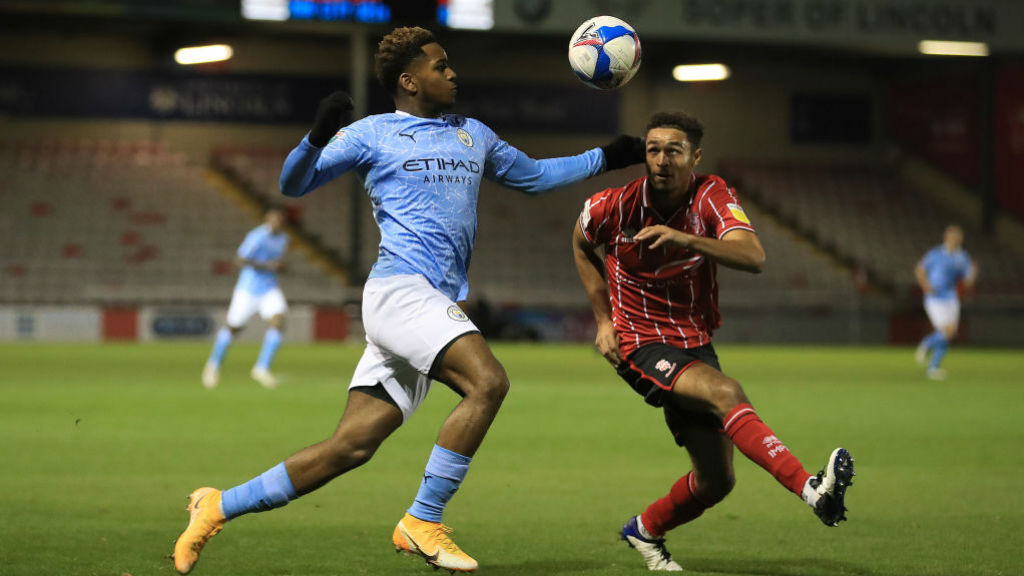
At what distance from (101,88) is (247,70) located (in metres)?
3.73

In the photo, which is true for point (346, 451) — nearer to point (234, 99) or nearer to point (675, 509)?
point (675, 509)

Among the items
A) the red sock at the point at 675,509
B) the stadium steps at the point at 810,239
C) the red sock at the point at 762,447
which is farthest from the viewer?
the stadium steps at the point at 810,239

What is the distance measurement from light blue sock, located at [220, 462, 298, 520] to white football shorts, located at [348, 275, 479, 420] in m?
0.50

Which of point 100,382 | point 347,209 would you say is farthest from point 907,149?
point 100,382

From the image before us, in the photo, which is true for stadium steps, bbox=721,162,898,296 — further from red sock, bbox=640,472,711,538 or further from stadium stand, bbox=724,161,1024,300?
red sock, bbox=640,472,711,538

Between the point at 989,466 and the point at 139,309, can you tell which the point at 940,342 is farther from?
the point at 139,309

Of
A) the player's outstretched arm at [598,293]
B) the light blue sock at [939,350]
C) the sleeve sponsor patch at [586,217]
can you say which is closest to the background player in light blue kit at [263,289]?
the light blue sock at [939,350]

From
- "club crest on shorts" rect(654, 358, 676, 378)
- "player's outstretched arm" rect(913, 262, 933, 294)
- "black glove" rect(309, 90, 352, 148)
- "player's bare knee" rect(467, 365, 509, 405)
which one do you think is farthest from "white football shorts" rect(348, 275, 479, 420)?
"player's outstretched arm" rect(913, 262, 933, 294)

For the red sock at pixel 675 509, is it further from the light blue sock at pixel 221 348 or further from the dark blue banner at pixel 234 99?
the dark blue banner at pixel 234 99

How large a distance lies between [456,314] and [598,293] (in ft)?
3.38

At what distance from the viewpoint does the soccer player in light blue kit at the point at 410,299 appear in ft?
17.8

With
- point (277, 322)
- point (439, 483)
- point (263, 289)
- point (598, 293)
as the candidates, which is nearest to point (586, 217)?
point (598, 293)

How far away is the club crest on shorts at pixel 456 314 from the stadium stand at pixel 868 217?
30.0 meters

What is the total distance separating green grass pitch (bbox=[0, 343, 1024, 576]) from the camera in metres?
6.39
